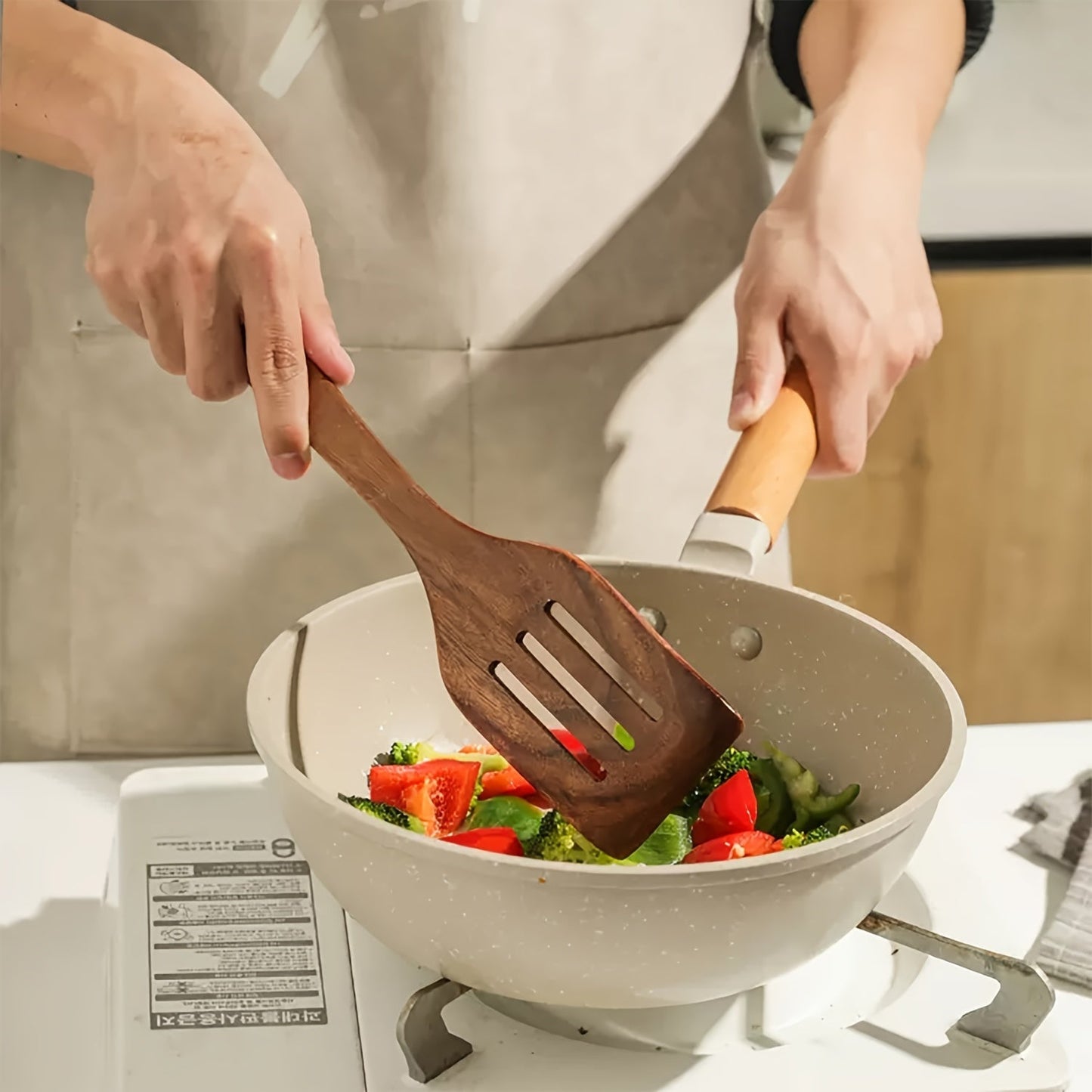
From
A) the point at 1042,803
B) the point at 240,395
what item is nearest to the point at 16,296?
the point at 240,395

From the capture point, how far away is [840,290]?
0.84 metres

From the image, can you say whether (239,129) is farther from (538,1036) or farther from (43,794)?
(538,1036)

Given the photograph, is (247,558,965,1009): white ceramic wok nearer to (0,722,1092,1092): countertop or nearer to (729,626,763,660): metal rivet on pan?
(729,626,763,660): metal rivet on pan

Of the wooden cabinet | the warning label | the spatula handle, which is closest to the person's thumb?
the spatula handle

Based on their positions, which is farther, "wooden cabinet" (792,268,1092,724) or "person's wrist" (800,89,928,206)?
"wooden cabinet" (792,268,1092,724)

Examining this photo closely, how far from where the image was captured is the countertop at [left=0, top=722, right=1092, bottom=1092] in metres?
0.63

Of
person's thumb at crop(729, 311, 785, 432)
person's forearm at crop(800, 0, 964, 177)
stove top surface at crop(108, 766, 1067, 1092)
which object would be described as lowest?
stove top surface at crop(108, 766, 1067, 1092)

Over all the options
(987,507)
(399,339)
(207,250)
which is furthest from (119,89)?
(987,507)

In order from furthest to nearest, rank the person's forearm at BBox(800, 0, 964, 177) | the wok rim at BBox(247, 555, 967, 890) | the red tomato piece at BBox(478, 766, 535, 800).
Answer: the person's forearm at BBox(800, 0, 964, 177) < the red tomato piece at BBox(478, 766, 535, 800) < the wok rim at BBox(247, 555, 967, 890)

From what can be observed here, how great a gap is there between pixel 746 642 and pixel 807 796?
0.10m

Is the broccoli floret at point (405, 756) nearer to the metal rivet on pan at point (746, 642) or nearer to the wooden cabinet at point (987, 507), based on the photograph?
the metal rivet on pan at point (746, 642)

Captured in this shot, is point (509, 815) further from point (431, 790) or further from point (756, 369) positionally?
point (756, 369)

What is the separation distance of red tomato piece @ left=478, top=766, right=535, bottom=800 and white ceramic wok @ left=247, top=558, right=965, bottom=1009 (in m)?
0.08

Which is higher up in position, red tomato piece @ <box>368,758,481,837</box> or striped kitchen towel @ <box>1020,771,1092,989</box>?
red tomato piece @ <box>368,758,481,837</box>
